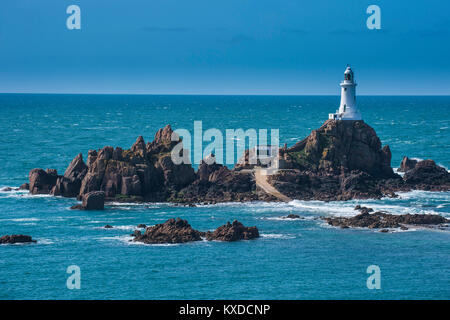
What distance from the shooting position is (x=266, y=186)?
116625 millimetres

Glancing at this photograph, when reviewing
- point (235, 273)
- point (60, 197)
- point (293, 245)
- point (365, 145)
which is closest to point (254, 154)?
point (365, 145)

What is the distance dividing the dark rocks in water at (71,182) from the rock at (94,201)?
32.5 feet

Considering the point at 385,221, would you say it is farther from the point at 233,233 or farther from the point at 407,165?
the point at 407,165

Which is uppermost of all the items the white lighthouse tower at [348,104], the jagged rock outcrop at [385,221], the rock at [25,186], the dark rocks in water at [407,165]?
the white lighthouse tower at [348,104]

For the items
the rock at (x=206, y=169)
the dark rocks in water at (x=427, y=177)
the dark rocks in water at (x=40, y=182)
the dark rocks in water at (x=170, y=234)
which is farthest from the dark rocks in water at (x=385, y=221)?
the dark rocks in water at (x=40, y=182)

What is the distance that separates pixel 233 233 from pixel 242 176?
3128 centimetres

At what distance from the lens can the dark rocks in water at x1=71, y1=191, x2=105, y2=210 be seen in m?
106

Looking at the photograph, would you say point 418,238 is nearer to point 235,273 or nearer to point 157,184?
point 235,273

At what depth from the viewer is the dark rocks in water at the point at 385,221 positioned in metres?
94.8

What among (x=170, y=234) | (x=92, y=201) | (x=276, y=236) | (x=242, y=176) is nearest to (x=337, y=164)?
(x=242, y=176)

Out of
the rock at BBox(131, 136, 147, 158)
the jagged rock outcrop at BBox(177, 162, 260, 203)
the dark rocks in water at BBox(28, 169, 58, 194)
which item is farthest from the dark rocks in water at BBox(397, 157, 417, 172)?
the dark rocks in water at BBox(28, 169, 58, 194)

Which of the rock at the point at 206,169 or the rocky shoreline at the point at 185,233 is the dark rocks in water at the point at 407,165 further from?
the rocky shoreline at the point at 185,233

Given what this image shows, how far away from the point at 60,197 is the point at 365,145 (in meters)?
54.2

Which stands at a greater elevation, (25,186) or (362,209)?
(25,186)
